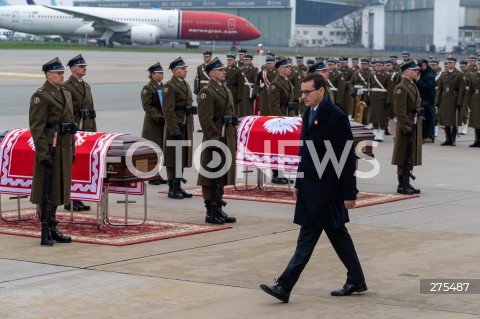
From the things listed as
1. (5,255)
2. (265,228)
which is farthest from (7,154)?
(265,228)

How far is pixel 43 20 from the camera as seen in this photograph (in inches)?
3472

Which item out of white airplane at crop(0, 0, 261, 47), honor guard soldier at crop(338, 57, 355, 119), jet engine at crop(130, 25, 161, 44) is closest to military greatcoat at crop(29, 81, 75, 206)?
honor guard soldier at crop(338, 57, 355, 119)

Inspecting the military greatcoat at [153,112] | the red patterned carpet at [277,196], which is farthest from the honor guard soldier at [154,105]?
the red patterned carpet at [277,196]

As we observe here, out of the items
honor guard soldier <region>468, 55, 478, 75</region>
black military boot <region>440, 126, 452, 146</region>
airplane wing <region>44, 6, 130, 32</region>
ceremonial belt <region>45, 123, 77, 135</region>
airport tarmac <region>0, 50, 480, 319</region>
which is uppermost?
airplane wing <region>44, 6, 130, 32</region>

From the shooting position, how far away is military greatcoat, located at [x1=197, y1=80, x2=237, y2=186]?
11898 millimetres

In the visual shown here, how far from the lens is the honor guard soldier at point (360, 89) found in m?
23.1

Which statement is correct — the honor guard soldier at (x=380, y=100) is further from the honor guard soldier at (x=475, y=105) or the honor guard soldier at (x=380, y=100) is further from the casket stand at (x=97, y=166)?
the casket stand at (x=97, y=166)

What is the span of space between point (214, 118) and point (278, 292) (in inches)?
173

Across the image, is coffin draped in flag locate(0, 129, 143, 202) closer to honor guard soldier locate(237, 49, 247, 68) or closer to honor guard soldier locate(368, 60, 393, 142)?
honor guard soldier locate(368, 60, 393, 142)

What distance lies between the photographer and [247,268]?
9.27 meters

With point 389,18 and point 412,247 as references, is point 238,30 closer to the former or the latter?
point 389,18

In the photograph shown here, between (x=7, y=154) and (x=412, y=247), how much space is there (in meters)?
4.55

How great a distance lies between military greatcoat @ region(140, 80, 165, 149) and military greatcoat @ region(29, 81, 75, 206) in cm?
391

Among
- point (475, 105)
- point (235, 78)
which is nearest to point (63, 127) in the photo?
point (235, 78)
